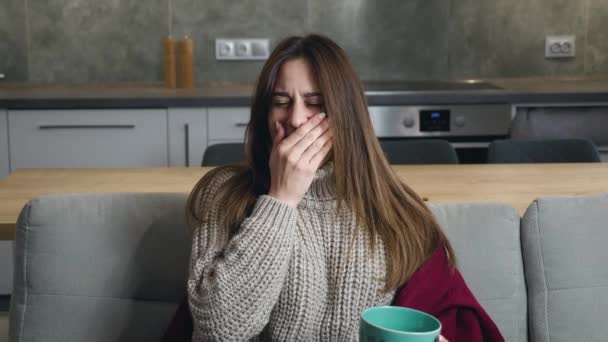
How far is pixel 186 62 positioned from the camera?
3770mm

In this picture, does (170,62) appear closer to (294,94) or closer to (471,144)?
(471,144)

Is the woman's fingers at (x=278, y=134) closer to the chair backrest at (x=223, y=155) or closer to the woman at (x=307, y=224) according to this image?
the woman at (x=307, y=224)

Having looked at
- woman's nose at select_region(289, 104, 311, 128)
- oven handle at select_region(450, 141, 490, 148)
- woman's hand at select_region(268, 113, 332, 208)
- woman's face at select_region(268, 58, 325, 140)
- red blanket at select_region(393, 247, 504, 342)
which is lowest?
→ oven handle at select_region(450, 141, 490, 148)

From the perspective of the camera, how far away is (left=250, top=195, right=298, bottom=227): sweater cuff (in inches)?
54.9

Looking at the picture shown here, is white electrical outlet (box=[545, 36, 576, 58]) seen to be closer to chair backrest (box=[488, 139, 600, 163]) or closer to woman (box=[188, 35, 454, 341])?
chair backrest (box=[488, 139, 600, 163])

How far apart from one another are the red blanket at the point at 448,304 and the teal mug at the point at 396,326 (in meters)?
0.51

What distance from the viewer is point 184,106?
3.35 metres

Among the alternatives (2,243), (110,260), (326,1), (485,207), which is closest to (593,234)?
(485,207)

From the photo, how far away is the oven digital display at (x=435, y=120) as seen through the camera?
11.3 feet

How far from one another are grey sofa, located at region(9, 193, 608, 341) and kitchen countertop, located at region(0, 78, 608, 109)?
1697 mm

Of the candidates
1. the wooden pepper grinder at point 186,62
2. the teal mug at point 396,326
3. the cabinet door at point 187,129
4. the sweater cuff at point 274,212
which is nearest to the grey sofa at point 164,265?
the sweater cuff at point 274,212

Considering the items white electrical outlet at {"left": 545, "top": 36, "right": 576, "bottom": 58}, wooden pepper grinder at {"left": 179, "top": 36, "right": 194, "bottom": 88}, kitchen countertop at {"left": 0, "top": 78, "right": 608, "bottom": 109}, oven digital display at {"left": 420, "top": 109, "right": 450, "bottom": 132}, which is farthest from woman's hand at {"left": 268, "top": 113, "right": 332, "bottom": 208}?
white electrical outlet at {"left": 545, "top": 36, "right": 576, "bottom": 58}

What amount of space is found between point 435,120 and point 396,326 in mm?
2598

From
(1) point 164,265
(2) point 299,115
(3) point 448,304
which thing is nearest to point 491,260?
(3) point 448,304
